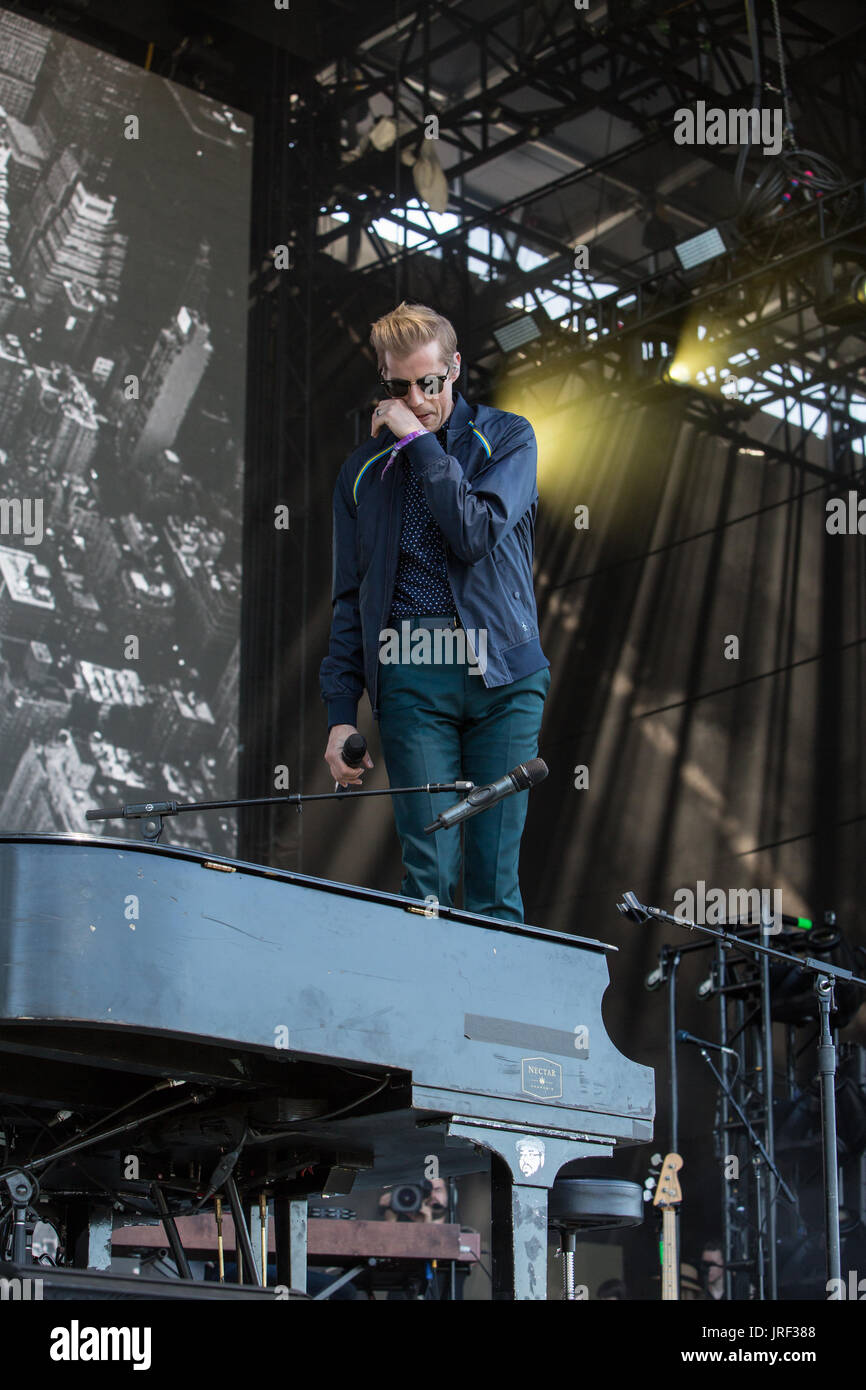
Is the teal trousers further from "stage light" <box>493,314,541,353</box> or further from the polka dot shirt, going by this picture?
"stage light" <box>493,314,541,353</box>

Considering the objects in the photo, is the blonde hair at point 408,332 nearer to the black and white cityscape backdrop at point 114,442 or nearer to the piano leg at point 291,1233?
the piano leg at point 291,1233

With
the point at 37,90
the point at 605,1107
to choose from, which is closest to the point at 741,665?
the point at 37,90

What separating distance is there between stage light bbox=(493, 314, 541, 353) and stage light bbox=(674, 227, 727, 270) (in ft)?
3.46

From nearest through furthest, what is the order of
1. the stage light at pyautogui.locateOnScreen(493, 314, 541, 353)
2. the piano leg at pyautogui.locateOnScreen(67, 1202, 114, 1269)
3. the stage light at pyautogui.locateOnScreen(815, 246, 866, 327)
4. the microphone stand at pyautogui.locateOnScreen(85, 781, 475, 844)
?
the microphone stand at pyautogui.locateOnScreen(85, 781, 475, 844)
the piano leg at pyautogui.locateOnScreen(67, 1202, 114, 1269)
the stage light at pyautogui.locateOnScreen(815, 246, 866, 327)
the stage light at pyautogui.locateOnScreen(493, 314, 541, 353)

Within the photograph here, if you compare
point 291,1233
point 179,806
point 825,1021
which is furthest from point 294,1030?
point 825,1021

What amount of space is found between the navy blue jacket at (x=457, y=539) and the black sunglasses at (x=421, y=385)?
0.10 metres

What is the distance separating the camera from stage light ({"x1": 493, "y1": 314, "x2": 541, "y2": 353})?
8484 mm

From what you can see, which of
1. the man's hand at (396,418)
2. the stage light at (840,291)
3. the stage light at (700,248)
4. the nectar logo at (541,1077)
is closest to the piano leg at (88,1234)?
the nectar logo at (541,1077)

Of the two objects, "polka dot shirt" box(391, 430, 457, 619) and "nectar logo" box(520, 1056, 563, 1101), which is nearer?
"nectar logo" box(520, 1056, 563, 1101)

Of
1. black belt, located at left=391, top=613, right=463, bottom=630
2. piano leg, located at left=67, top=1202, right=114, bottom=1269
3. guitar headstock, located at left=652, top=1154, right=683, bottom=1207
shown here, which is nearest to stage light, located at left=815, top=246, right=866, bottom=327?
guitar headstock, located at left=652, top=1154, right=683, bottom=1207

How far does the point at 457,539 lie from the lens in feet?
7.70
